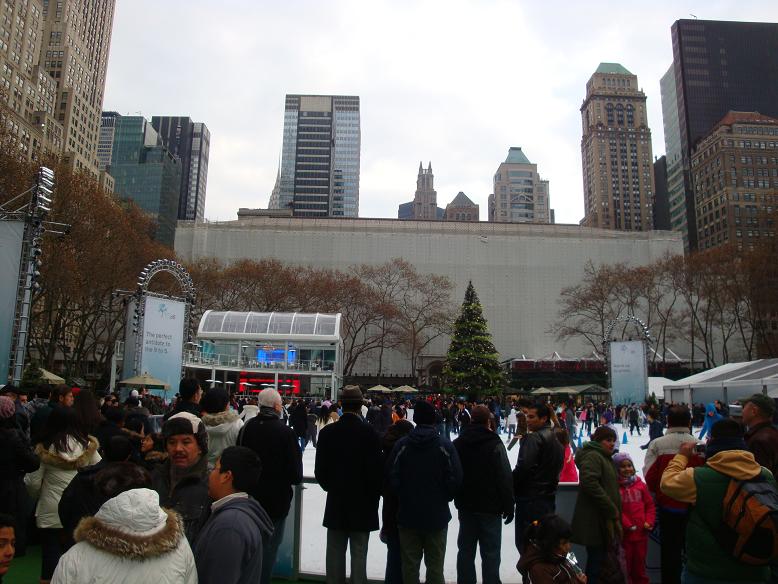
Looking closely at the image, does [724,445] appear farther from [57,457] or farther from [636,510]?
[57,457]

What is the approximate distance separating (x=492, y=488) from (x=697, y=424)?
25.9 meters

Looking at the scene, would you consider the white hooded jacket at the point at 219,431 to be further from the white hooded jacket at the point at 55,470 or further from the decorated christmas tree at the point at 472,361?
the decorated christmas tree at the point at 472,361

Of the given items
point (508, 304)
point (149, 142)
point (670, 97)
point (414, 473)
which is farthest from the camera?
point (149, 142)

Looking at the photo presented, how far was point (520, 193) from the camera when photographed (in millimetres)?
162000

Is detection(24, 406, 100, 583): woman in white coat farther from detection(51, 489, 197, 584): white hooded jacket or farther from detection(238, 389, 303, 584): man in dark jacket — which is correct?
Answer: detection(51, 489, 197, 584): white hooded jacket

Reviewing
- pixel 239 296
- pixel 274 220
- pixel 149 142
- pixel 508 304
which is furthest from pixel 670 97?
pixel 149 142

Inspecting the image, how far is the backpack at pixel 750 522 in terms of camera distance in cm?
279

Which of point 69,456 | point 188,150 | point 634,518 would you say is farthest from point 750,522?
point 188,150

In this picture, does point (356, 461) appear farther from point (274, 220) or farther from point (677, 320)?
point (274, 220)

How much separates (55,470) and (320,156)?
142966 millimetres

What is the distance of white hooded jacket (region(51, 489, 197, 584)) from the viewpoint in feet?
6.48

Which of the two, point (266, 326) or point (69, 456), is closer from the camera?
point (69, 456)

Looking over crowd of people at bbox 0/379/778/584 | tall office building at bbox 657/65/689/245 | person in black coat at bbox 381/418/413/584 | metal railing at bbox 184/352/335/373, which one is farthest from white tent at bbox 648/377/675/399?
tall office building at bbox 657/65/689/245

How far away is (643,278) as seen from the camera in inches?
1874
